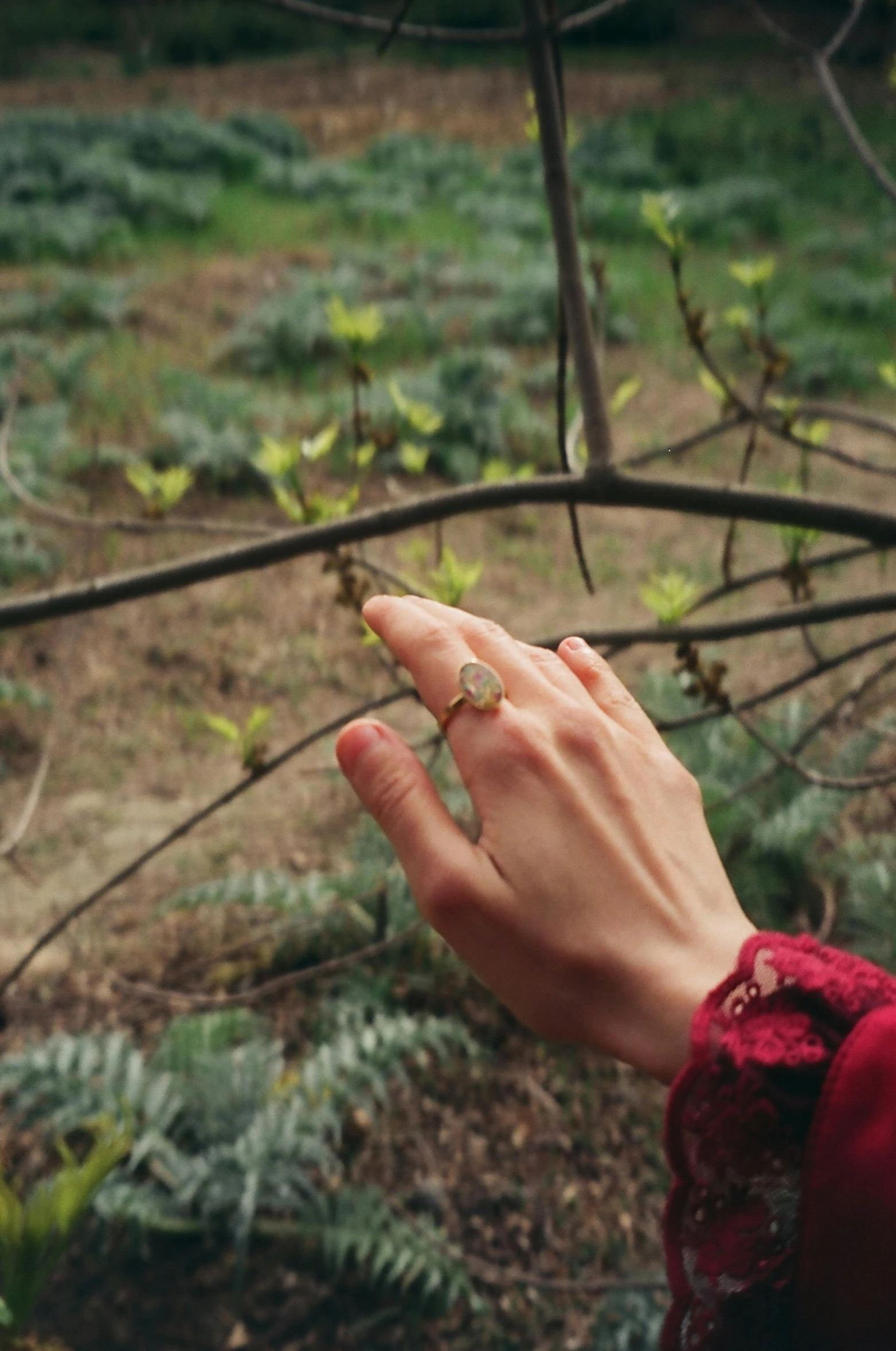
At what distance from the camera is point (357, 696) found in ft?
11.7

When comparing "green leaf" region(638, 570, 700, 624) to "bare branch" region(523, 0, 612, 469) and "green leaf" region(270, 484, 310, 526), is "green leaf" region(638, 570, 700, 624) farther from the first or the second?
Answer: "green leaf" region(270, 484, 310, 526)

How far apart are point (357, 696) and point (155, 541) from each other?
1360 mm

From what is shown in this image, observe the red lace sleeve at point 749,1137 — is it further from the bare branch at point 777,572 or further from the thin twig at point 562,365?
the bare branch at point 777,572

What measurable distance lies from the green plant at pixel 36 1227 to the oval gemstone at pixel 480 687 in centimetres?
69

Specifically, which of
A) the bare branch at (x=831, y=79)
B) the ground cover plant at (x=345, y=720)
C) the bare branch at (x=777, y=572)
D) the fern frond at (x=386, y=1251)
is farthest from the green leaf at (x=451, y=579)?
the fern frond at (x=386, y=1251)

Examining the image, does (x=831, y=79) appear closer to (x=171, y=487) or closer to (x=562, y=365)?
(x=562, y=365)

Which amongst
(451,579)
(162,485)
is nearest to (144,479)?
(162,485)

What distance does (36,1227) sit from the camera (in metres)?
1.11

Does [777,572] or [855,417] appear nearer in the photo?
[777,572]

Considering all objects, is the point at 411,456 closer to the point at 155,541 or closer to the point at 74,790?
the point at 74,790

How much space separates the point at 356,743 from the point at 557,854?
195 millimetres

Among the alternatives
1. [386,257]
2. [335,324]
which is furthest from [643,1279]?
[386,257]

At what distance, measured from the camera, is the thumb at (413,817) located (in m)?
0.81

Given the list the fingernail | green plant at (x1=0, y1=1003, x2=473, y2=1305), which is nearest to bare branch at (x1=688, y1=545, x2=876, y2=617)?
the fingernail
